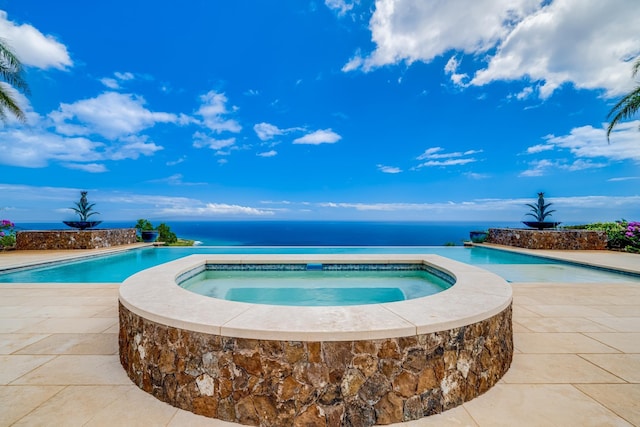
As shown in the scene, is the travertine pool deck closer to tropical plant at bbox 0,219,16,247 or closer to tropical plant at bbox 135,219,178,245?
tropical plant at bbox 0,219,16,247

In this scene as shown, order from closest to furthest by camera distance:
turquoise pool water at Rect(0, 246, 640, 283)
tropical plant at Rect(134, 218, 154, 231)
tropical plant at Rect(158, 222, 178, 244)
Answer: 1. turquoise pool water at Rect(0, 246, 640, 283)
2. tropical plant at Rect(134, 218, 154, 231)
3. tropical plant at Rect(158, 222, 178, 244)

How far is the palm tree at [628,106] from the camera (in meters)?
9.55

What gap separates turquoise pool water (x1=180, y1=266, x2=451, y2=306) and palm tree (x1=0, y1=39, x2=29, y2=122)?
9.63 m

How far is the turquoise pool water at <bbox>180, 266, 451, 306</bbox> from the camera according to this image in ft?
14.7

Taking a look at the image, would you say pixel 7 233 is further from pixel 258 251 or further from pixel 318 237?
pixel 318 237

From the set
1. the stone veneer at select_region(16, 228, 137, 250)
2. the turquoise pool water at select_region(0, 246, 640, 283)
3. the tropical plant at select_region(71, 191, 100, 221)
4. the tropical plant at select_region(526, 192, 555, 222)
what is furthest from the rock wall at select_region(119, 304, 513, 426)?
the tropical plant at select_region(71, 191, 100, 221)

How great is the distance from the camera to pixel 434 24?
9.27 meters

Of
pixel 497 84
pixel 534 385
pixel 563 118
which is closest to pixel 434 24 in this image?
pixel 534 385

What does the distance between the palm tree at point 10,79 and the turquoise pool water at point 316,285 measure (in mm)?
9635

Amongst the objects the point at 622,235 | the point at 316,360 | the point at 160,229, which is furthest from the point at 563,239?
the point at 160,229

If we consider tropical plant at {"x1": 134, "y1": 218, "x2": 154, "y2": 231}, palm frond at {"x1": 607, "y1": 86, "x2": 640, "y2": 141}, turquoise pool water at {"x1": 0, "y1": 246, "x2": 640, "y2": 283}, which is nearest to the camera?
turquoise pool water at {"x1": 0, "y1": 246, "x2": 640, "y2": 283}

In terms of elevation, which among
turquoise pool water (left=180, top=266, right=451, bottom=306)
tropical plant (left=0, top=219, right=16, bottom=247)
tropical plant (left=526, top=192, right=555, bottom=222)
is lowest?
turquoise pool water (left=180, top=266, right=451, bottom=306)

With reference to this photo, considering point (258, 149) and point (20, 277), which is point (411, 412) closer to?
point (20, 277)

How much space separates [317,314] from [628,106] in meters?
13.5
